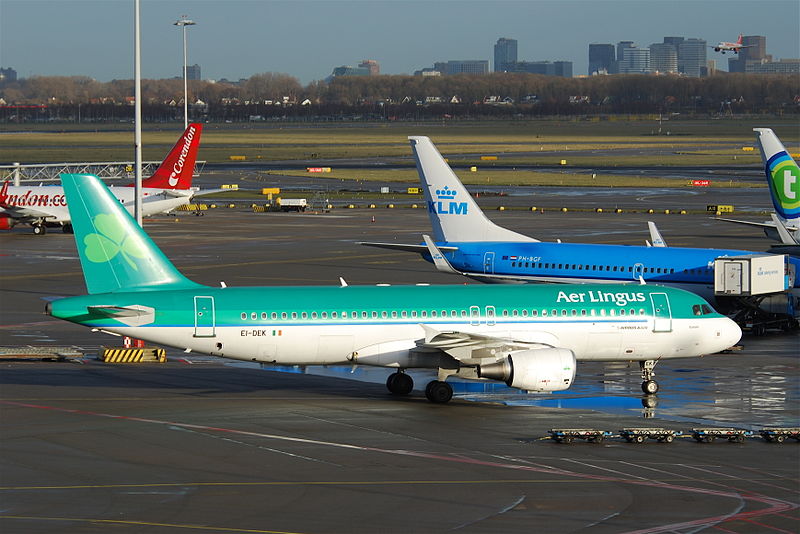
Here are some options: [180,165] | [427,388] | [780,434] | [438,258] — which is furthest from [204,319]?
[180,165]

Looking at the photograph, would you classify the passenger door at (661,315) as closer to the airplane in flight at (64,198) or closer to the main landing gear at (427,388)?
the main landing gear at (427,388)

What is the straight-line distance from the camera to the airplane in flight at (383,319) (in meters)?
39.2

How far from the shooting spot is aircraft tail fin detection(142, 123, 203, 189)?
4053 inches

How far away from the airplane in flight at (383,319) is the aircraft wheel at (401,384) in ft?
0.11

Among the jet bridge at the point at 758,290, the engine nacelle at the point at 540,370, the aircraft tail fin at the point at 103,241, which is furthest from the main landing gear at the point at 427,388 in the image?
the jet bridge at the point at 758,290

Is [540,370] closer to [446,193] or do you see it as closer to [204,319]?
[204,319]

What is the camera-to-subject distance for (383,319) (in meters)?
40.7

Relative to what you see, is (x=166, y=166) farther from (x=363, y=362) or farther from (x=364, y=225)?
(x=363, y=362)

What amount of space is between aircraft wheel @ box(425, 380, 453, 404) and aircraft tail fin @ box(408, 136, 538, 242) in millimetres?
20055

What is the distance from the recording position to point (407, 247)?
195ft

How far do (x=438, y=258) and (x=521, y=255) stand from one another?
4757 mm

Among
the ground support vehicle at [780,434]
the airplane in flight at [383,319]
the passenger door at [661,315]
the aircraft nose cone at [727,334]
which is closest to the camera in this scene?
the ground support vehicle at [780,434]

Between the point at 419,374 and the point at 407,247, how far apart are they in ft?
45.1

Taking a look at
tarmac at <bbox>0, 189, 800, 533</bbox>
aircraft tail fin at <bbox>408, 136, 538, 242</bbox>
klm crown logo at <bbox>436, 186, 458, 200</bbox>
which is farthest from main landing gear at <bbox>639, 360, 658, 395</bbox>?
klm crown logo at <bbox>436, 186, 458, 200</bbox>
